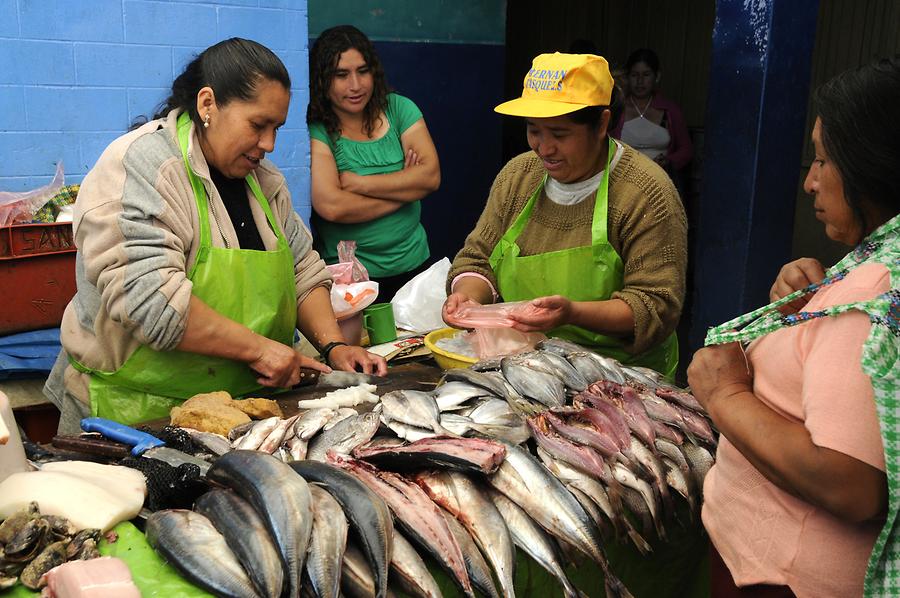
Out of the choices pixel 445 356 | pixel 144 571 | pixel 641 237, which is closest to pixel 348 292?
pixel 445 356

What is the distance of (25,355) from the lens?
4371 millimetres

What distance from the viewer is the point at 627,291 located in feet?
11.8

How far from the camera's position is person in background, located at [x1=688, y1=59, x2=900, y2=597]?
1688mm

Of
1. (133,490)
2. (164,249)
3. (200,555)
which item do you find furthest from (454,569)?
(164,249)

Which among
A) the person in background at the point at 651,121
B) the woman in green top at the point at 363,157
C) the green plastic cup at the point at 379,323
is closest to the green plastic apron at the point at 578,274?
the green plastic cup at the point at 379,323

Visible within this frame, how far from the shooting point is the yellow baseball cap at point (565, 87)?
3412 millimetres

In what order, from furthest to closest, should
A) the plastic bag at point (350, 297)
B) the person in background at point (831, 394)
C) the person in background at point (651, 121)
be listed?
the person in background at point (651, 121)
the plastic bag at point (350, 297)
the person in background at point (831, 394)

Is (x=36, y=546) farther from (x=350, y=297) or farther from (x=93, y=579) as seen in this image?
(x=350, y=297)

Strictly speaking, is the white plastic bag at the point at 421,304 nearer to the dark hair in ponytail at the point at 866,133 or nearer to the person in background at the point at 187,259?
the person in background at the point at 187,259

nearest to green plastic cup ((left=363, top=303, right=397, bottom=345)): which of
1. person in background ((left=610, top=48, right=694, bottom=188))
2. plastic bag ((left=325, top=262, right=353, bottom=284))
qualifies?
plastic bag ((left=325, top=262, right=353, bottom=284))

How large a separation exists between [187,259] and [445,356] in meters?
1.09

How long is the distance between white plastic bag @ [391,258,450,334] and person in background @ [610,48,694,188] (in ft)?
15.3

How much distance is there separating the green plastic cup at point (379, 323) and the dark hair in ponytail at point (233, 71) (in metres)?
1.21

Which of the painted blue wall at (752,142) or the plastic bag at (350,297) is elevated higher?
the painted blue wall at (752,142)
